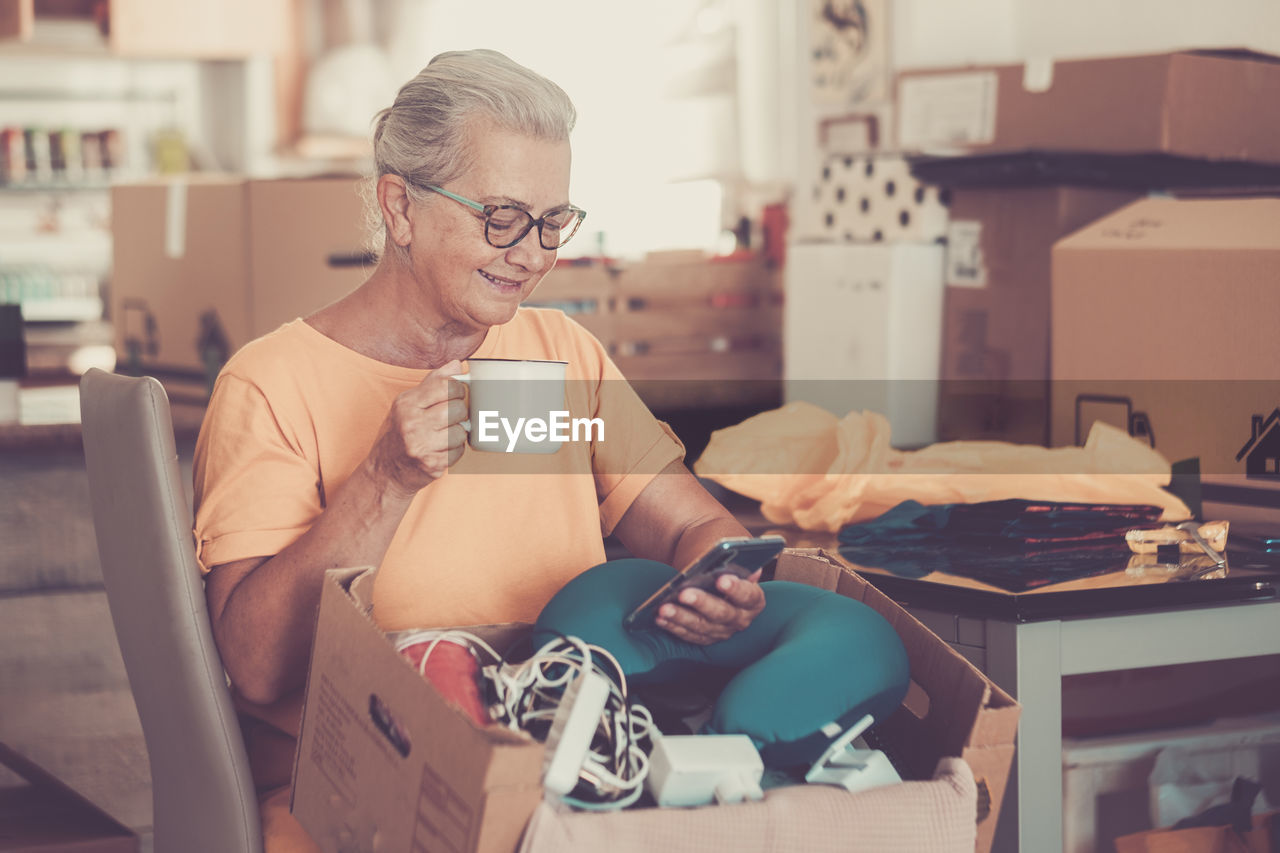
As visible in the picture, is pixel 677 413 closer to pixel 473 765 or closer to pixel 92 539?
pixel 92 539

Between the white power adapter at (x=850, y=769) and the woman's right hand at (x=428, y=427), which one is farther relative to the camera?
the woman's right hand at (x=428, y=427)

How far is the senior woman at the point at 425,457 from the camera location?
1.08m

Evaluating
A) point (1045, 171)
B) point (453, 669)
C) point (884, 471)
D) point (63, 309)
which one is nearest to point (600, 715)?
point (453, 669)

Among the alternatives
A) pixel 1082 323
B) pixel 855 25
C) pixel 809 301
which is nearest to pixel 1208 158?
pixel 1082 323

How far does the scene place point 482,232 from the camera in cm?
120

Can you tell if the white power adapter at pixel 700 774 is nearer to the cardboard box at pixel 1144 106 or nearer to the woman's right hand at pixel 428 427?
the woman's right hand at pixel 428 427

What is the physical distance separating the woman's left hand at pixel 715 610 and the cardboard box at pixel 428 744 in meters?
0.11

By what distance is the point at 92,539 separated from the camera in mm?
1812

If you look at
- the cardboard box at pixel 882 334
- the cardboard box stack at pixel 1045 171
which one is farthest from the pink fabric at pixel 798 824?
the cardboard box at pixel 882 334

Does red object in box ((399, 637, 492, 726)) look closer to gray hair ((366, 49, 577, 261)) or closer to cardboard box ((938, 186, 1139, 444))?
gray hair ((366, 49, 577, 261))

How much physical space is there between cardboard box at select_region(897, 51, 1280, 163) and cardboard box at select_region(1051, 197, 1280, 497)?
21 centimetres

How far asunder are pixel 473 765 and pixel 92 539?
4.10 feet

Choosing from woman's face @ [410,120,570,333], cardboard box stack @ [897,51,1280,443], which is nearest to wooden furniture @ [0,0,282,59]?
cardboard box stack @ [897,51,1280,443]

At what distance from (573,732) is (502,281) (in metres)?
0.54
